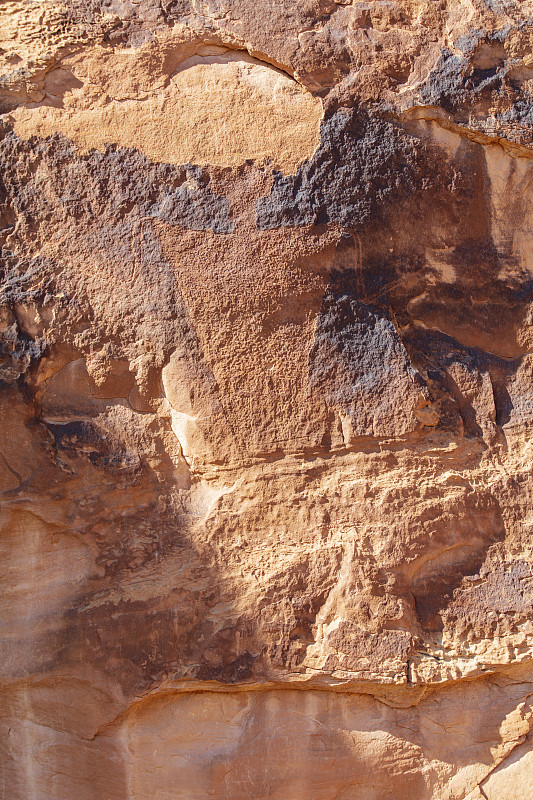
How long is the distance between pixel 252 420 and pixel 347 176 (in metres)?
0.72

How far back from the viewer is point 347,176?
202 centimetres

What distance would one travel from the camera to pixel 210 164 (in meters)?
2.01

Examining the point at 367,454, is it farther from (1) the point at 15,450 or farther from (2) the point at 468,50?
(2) the point at 468,50

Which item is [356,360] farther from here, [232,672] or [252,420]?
[232,672]

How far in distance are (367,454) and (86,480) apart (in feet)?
2.62

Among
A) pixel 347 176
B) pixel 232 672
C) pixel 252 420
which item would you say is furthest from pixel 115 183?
pixel 232 672

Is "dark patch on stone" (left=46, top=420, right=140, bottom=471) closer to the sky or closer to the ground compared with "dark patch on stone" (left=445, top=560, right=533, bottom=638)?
closer to the sky

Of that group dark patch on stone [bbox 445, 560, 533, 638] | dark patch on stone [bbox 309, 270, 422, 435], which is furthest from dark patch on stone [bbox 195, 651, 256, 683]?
dark patch on stone [bbox 309, 270, 422, 435]

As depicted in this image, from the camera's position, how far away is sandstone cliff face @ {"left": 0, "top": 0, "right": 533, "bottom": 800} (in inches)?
79.3

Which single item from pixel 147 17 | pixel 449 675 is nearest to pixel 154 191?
pixel 147 17

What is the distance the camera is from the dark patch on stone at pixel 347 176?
2.01m

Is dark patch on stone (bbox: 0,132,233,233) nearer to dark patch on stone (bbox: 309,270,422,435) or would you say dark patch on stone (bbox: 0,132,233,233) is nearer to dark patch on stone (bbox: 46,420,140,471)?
dark patch on stone (bbox: 309,270,422,435)

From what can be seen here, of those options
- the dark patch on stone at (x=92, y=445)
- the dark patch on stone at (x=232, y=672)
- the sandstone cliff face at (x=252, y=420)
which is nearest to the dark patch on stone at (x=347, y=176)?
the sandstone cliff face at (x=252, y=420)

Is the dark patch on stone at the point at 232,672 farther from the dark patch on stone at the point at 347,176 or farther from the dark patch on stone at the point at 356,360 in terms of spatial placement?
the dark patch on stone at the point at 347,176
